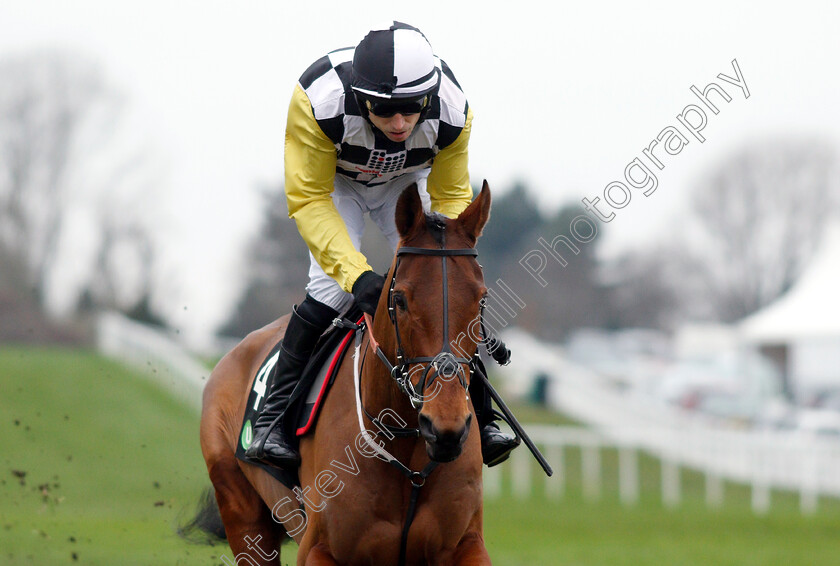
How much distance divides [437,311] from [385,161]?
4.37 feet

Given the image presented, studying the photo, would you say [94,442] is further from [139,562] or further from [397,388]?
[397,388]

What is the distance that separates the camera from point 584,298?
2053 inches

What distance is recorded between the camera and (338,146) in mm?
4734

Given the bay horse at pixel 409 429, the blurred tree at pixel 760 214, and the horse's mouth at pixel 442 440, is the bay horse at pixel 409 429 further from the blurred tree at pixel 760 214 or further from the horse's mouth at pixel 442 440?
the blurred tree at pixel 760 214

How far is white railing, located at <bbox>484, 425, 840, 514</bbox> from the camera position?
1661 cm

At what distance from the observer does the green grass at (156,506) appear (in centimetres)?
1052

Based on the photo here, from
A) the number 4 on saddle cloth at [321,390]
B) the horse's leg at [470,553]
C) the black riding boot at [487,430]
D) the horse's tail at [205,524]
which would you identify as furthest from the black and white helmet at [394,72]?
the horse's tail at [205,524]

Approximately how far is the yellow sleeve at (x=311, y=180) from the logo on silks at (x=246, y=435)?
1.18 meters

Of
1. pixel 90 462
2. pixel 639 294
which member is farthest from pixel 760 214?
pixel 90 462

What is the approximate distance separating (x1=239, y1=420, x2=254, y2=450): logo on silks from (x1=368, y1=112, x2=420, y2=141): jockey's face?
1698mm

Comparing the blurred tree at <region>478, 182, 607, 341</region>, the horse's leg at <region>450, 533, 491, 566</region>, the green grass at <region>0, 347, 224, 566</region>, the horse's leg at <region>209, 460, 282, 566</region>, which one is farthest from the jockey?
the blurred tree at <region>478, 182, 607, 341</region>

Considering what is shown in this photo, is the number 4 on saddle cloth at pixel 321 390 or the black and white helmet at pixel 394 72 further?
the number 4 on saddle cloth at pixel 321 390

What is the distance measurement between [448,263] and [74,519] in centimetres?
1129

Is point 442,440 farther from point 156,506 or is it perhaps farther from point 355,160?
point 156,506
